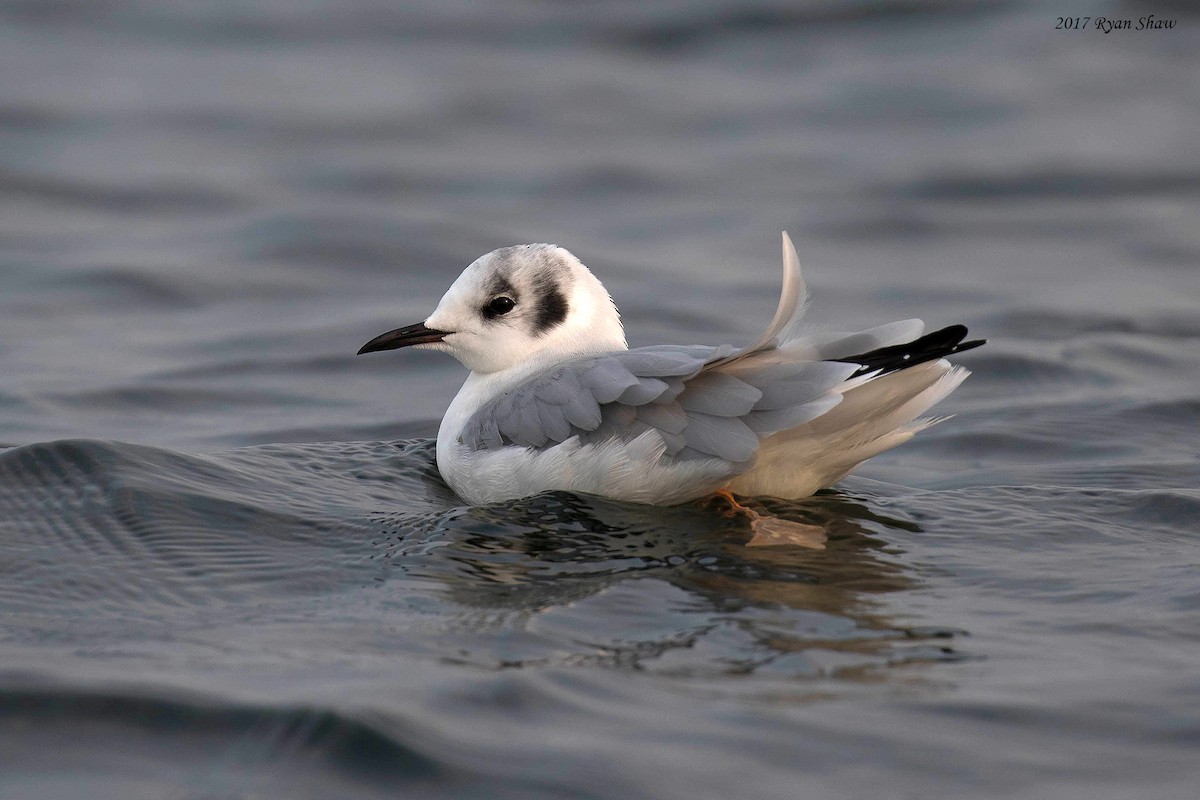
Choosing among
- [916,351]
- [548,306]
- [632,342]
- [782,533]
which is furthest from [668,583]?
[632,342]

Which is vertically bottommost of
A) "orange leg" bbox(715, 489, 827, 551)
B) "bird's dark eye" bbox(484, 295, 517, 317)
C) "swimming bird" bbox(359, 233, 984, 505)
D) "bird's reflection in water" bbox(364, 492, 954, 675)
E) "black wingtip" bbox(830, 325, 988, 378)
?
"bird's reflection in water" bbox(364, 492, 954, 675)

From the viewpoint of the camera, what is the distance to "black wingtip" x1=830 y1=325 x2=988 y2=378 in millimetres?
5500

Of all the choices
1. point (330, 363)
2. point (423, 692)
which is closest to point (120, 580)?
point (423, 692)

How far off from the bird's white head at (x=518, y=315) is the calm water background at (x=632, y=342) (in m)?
0.65

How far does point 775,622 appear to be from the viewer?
15.5 feet

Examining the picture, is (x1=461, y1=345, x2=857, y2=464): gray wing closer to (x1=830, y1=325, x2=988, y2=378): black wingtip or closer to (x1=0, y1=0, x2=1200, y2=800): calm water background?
(x1=830, y1=325, x2=988, y2=378): black wingtip

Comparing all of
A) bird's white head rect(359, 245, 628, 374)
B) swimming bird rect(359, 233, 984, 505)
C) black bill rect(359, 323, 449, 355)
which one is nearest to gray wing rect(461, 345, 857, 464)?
swimming bird rect(359, 233, 984, 505)

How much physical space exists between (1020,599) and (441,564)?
1.97 meters

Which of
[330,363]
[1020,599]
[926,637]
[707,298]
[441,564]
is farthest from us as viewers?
[707,298]

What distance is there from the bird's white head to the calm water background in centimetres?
65

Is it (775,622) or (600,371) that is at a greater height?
(600,371)

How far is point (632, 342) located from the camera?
1008 centimetres

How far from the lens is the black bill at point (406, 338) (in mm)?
6867

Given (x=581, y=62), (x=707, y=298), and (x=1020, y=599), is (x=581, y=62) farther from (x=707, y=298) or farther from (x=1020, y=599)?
(x=1020, y=599)
